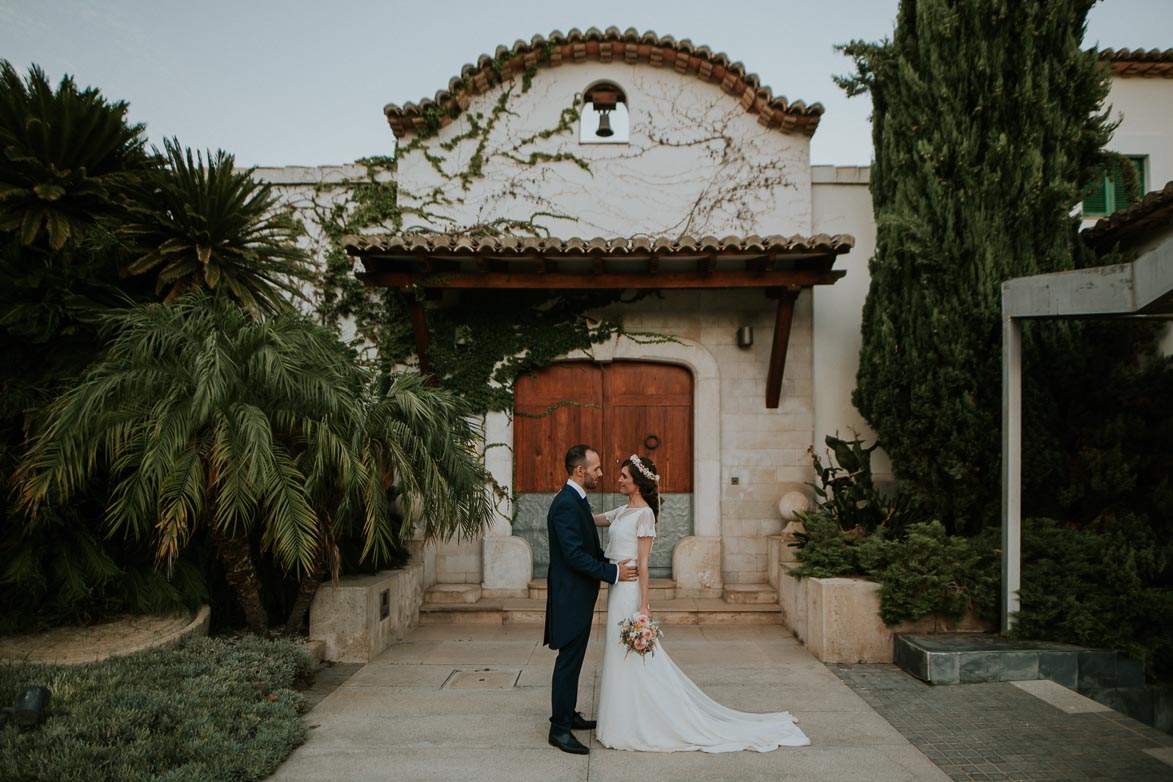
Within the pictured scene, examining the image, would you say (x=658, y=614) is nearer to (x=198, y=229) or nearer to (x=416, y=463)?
(x=416, y=463)

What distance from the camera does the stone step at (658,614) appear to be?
7582 millimetres

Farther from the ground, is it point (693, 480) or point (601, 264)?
point (601, 264)

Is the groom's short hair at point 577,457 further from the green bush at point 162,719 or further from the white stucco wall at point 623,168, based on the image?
the white stucco wall at point 623,168

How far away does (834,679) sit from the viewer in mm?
5762

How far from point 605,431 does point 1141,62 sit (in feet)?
27.3

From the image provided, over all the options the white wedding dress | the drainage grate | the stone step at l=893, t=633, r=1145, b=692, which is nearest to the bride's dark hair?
the white wedding dress

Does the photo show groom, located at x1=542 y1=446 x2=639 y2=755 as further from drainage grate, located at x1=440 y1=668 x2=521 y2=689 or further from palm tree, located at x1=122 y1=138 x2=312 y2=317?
palm tree, located at x1=122 y1=138 x2=312 y2=317

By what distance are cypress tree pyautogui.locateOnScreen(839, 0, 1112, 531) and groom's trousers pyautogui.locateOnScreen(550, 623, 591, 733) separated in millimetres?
4119

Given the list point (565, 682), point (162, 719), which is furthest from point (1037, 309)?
point (162, 719)

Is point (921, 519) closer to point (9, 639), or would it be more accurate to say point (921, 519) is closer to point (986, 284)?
point (986, 284)

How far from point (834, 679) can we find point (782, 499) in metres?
2.50

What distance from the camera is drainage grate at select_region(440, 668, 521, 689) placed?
5.58 meters

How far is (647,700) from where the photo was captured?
434 centimetres

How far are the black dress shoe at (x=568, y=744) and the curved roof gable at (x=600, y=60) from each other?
6.69 meters
